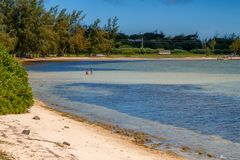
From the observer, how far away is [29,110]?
70.8 feet

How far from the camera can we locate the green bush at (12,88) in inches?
788

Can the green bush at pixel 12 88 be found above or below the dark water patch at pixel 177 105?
above

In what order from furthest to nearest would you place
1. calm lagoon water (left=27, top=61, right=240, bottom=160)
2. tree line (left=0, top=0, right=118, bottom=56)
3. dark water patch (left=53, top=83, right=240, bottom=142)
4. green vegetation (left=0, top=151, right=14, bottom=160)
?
tree line (left=0, top=0, right=118, bottom=56) < dark water patch (left=53, top=83, right=240, bottom=142) < calm lagoon water (left=27, top=61, right=240, bottom=160) < green vegetation (left=0, top=151, right=14, bottom=160)

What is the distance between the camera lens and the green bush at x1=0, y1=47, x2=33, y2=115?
2001 cm

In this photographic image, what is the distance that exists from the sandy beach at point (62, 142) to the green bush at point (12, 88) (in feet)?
2.41

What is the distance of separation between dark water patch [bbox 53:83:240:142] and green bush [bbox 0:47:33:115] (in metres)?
6.16

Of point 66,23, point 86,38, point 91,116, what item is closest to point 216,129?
point 91,116

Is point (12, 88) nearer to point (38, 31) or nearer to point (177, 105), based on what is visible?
point (177, 105)

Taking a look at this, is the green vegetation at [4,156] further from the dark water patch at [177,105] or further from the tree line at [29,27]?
the tree line at [29,27]

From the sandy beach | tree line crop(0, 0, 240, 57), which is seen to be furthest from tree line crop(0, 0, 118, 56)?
the sandy beach

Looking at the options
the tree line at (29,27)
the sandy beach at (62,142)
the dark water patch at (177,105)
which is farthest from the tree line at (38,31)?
the sandy beach at (62,142)

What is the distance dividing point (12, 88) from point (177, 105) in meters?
12.2

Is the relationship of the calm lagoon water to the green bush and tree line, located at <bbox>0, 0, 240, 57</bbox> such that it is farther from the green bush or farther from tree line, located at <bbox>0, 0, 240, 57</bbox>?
tree line, located at <bbox>0, 0, 240, 57</bbox>

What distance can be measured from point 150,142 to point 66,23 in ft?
423
